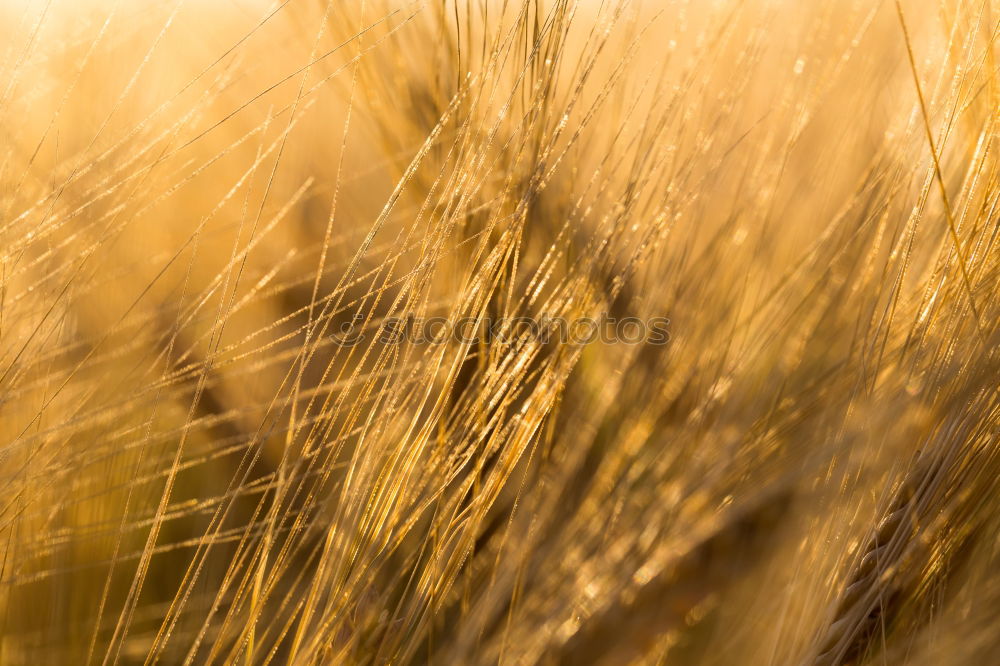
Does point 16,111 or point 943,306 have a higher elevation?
point 16,111

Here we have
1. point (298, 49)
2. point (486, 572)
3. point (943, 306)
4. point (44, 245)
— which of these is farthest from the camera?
point (298, 49)

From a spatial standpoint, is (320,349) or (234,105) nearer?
(320,349)

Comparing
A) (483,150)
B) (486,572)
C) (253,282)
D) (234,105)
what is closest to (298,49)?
(234,105)

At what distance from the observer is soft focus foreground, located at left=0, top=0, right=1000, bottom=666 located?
49cm

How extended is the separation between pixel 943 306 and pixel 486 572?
14.4 inches

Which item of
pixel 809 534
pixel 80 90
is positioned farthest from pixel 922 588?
pixel 80 90

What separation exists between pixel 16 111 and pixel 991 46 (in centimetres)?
75

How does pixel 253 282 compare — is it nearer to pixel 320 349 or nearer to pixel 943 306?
pixel 320 349

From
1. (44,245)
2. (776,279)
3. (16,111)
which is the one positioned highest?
(16,111)

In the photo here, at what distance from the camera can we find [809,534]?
0.52 metres

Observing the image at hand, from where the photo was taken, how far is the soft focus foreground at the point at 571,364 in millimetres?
487

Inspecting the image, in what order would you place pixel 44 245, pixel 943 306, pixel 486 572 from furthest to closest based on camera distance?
pixel 44 245, pixel 486 572, pixel 943 306

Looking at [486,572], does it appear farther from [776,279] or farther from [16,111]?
[16,111]

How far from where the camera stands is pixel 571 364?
0.51m
